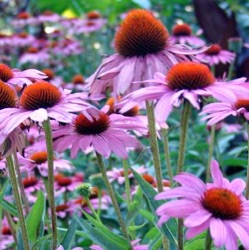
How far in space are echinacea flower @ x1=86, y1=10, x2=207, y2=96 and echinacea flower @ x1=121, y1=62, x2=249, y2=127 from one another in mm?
42

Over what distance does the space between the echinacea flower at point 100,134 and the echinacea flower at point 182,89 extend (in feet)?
0.23

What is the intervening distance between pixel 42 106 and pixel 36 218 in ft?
0.66

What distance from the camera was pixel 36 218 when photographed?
2.80 feet

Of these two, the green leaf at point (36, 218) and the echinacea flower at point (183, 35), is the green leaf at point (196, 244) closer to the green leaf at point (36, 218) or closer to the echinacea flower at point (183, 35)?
the green leaf at point (36, 218)

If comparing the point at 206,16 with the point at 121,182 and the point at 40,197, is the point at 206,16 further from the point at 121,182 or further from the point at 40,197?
the point at 40,197

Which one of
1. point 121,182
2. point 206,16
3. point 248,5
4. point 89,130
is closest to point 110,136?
point 89,130

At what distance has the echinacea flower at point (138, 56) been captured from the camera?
0.76 metres

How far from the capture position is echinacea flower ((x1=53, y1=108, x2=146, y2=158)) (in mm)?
767

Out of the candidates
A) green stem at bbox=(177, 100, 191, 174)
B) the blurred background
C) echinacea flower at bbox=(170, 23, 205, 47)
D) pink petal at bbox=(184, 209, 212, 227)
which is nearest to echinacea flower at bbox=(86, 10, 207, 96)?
green stem at bbox=(177, 100, 191, 174)

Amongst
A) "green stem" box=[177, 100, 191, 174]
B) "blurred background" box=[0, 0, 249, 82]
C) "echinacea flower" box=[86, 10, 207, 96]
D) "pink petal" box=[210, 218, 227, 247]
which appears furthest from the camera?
"blurred background" box=[0, 0, 249, 82]

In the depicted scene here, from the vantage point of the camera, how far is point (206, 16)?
272 centimetres

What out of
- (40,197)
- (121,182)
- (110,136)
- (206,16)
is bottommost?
(206,16)

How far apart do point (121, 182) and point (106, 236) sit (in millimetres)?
507

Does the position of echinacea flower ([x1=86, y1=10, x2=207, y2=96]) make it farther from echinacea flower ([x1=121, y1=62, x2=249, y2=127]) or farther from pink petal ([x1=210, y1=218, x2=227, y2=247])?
pink petal ([x1=210, y1=218, x2=227, y2=247])
